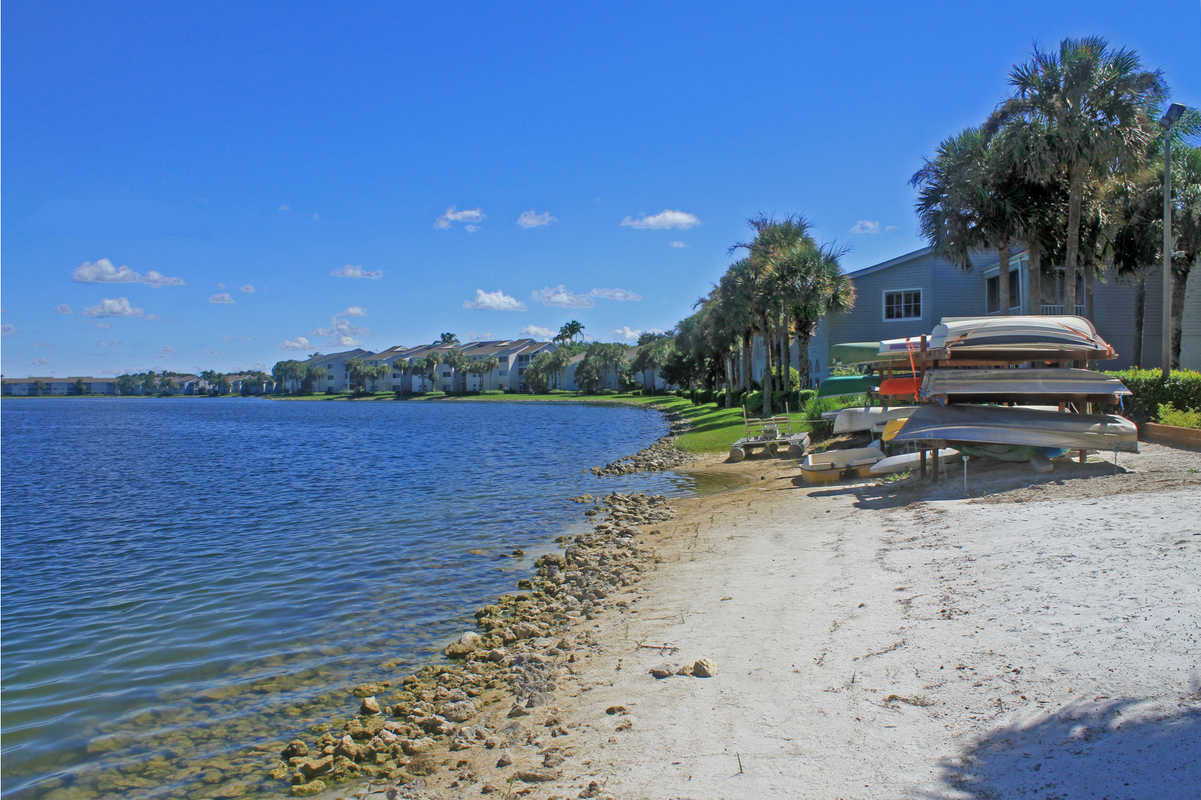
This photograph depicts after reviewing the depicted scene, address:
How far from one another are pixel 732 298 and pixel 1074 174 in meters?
22.5

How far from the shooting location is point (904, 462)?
56.1 feet

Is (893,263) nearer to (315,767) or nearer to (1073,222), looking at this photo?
(1073,222)

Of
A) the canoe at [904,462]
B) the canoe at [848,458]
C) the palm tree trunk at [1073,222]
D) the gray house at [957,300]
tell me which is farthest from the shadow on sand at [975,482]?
the gray house at [957,300]

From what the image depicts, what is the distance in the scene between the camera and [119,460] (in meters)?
40.6

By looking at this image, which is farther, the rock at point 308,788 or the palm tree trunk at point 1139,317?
the palm tree trunk at point 1139,317

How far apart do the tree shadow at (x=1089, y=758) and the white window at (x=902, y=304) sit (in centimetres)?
3358

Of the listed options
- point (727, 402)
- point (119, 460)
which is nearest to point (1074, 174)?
point (727, 402)

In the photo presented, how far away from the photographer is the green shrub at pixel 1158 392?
17875 millimetres

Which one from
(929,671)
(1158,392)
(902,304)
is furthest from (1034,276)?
(929,671)

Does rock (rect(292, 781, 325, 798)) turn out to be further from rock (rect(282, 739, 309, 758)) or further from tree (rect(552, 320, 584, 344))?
tree (rect(552, 320, 584, 344))

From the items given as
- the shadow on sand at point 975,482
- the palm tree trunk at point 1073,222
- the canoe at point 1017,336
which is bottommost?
the shadow on sand at point 975,482

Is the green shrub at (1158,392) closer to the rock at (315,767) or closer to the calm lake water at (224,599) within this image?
the calm lake water at (224,599)

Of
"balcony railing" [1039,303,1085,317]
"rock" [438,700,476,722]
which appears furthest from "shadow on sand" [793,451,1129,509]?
"balcony railing" [1039,303,1085,317]

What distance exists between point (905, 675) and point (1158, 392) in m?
15.6
